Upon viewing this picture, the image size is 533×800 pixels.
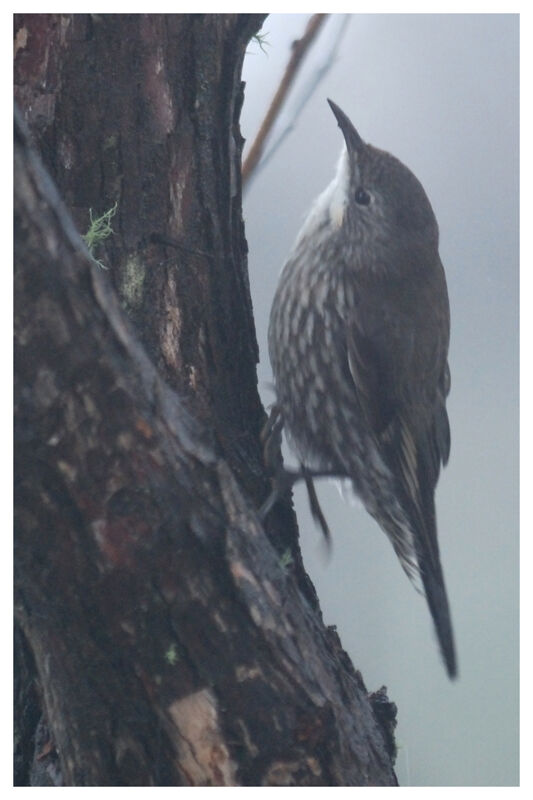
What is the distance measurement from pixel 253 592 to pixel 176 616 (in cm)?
12

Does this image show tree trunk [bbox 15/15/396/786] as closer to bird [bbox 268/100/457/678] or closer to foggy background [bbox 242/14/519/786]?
foggy background [bbox 242/14/519/786]

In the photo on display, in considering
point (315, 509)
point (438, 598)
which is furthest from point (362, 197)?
point (438, 598)

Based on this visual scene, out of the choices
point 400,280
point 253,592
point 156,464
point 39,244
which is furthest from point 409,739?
point 39,244

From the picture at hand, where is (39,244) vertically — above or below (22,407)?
above

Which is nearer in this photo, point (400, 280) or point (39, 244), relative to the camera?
point (39, 244)

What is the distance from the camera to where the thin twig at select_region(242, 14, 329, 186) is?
1.71 m

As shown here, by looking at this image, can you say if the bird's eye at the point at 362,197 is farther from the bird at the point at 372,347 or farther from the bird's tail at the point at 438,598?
the bird's tail at the point at 438,598

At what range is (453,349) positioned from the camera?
81.0 inches

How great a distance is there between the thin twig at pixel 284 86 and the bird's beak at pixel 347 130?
8.6 inches

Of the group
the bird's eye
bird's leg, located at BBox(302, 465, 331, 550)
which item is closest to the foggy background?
bird's leg, located at BBox(302, 465, 331, 550)

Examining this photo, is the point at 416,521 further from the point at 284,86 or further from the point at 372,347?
the point at 284,86

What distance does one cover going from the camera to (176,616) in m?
1.18

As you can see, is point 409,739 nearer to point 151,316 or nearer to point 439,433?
point 439,433

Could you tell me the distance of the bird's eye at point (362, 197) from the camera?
2.15 metres
